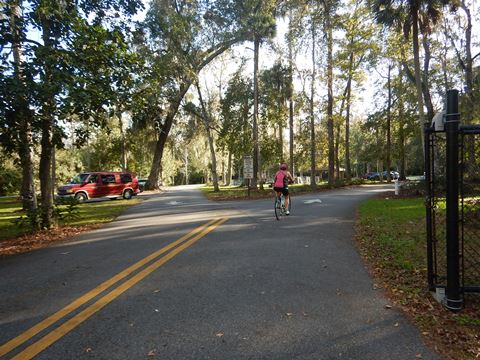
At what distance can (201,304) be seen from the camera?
4539mm

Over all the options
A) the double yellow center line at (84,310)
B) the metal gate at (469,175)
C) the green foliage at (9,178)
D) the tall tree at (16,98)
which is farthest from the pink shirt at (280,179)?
the green foliage at (9,178)

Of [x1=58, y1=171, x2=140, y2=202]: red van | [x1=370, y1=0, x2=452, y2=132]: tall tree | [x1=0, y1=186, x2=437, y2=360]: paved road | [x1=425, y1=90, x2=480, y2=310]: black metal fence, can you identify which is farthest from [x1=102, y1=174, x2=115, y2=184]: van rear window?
[x1=425, y1=90, x2=480, y2=310]: black metal fence

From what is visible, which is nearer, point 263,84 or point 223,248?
point 223,248

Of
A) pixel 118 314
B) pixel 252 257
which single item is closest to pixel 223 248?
pixel 252 257

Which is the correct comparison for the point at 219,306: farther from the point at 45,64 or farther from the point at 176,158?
the point at 176,158

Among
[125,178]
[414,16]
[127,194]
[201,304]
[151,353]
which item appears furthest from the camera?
[125,178]

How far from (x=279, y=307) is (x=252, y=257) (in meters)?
2.45

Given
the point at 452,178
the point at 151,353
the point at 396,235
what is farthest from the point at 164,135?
the point at 151,353

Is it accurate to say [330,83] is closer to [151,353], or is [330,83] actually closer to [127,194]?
[127,194]

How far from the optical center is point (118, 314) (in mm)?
4254

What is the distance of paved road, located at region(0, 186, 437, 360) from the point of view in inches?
136

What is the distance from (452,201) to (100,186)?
25310mm

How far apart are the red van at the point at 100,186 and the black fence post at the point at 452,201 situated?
23361 millimetres

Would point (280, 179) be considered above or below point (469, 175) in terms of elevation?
below
